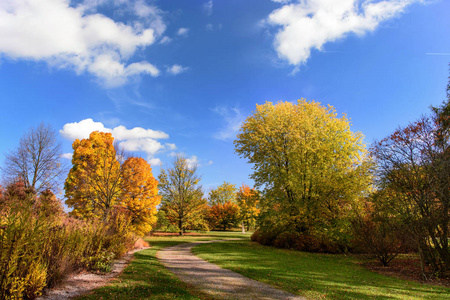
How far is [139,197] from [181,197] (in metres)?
10.6

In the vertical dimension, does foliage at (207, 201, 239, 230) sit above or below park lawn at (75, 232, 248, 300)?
below

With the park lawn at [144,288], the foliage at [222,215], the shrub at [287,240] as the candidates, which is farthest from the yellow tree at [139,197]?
the foliage at [222,215]

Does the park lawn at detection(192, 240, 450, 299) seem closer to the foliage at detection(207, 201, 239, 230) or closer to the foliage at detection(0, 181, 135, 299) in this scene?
the foliage at detection(0, 181, 135, 299)

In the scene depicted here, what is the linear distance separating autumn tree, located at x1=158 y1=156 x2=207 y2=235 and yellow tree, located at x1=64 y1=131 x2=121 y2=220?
38.3ft

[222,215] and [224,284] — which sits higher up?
[224,284]

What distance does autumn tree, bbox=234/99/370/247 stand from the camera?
62.1 feet

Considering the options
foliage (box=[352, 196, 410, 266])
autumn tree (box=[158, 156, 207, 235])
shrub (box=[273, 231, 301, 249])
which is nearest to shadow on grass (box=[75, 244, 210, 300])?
foliage (box=[352, 196, 410, 266])

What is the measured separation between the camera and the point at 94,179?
20.7 metres

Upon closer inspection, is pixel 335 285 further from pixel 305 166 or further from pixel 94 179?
pixel 94 179

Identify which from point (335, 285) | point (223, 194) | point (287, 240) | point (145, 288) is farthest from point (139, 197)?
point (223, 194)

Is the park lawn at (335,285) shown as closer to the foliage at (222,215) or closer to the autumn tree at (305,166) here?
the autumn tree at (305,166)

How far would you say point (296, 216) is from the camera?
735 inches

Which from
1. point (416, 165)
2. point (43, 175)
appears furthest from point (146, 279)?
point (43, 175)

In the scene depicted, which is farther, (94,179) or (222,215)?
(222,215)
